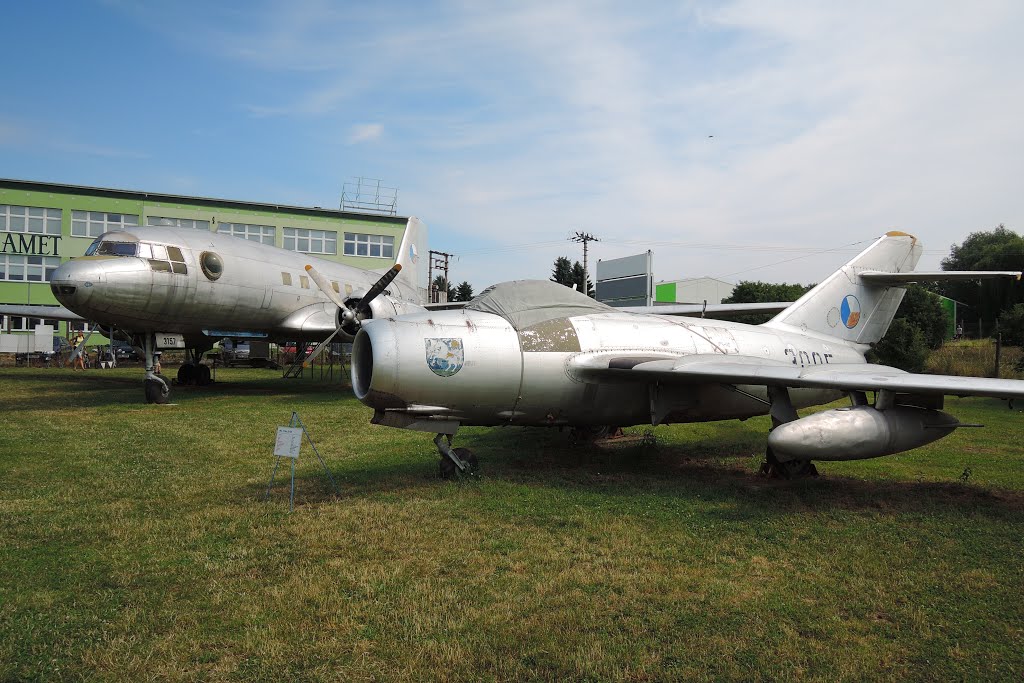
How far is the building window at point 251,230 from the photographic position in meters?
40.8

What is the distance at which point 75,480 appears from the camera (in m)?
7.49

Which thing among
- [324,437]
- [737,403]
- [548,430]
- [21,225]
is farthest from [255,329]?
[21,225]

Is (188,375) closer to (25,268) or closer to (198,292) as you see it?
(198,292)

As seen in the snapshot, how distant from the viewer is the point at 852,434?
22.3 ft

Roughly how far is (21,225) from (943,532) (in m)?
47.1

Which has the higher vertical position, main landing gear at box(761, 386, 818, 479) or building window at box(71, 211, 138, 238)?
building window at box(71, 211, 138, 238)

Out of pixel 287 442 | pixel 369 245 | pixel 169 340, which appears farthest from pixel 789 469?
pixel 369 245

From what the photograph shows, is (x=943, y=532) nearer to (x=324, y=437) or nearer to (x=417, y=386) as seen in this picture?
(x=417, y=386)

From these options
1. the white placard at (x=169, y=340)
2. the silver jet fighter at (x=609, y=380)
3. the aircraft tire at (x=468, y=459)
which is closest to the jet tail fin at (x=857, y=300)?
the silver jet fighter at (x=609, y=380)

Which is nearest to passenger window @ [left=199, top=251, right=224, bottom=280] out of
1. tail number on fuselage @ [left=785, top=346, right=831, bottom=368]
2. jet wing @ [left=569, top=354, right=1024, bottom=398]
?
jet wing @ [left=569, top=354, right=1024, bottom=398]

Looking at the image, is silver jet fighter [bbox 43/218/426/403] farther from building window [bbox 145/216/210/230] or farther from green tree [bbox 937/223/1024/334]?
green tree [bbox 937/223/1024/334]

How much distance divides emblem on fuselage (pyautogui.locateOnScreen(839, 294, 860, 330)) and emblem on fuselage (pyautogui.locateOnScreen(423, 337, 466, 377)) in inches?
299

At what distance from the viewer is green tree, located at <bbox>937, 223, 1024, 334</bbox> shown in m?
47.2

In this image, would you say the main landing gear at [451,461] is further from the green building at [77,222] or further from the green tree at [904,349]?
the green building at [77,222]
